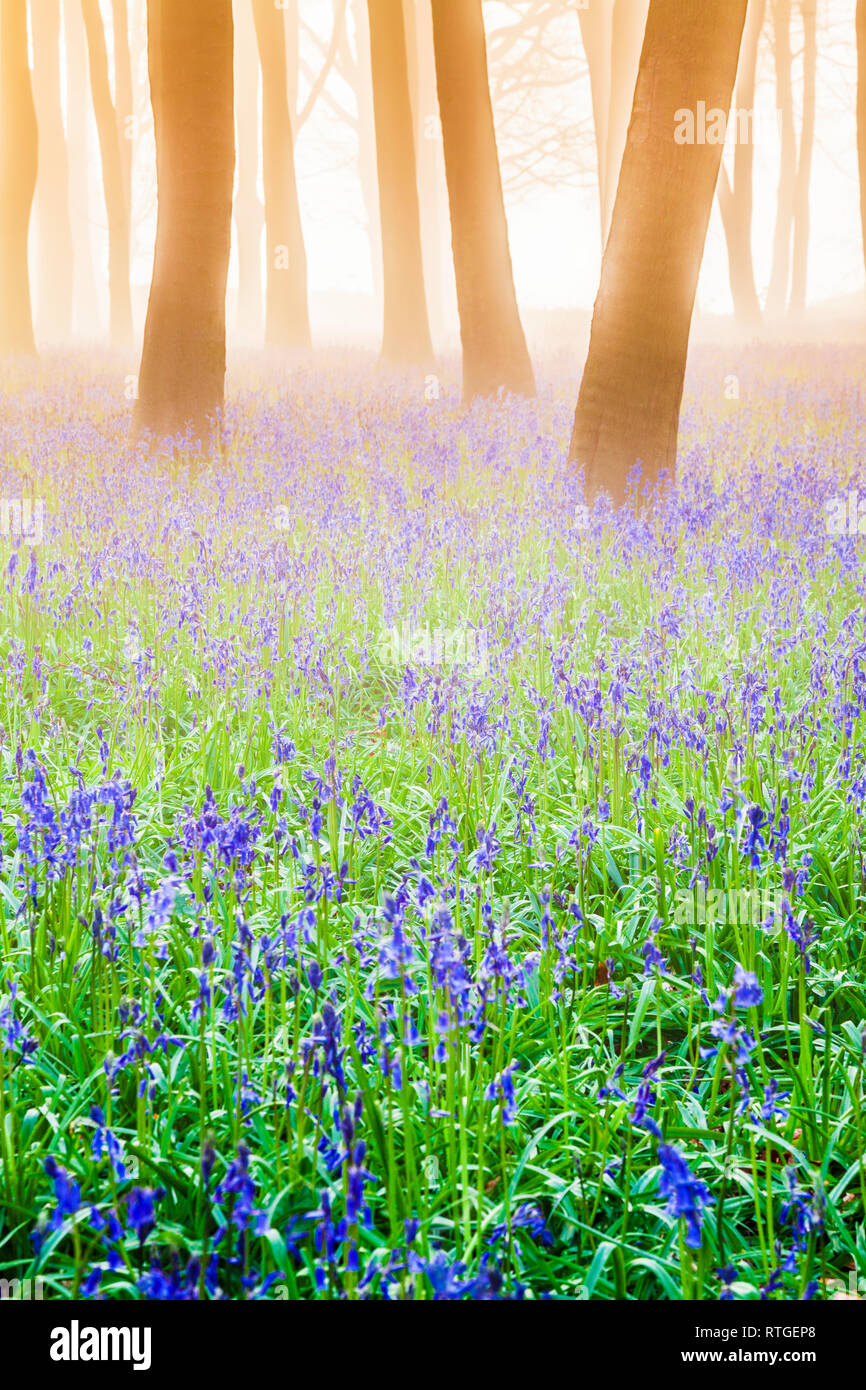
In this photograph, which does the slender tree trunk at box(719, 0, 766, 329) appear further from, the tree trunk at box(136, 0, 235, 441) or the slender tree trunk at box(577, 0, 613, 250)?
the tree trunk at box(136, 0, 235, 441)

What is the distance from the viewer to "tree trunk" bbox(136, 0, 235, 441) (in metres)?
8.81

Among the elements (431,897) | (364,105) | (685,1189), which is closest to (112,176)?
(364,105)

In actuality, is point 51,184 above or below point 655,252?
above

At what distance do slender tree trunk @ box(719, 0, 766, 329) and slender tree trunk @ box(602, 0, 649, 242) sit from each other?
11.4ft

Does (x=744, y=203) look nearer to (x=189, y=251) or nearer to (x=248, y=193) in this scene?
(x=248, y=193)

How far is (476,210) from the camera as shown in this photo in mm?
11828

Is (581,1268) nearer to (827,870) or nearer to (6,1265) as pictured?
(6,1265)

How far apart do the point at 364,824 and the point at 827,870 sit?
4.42 feet

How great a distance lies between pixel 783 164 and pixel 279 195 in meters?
14.7

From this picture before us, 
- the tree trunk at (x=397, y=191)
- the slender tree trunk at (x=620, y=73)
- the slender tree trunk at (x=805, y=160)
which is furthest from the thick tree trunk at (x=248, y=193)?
the slender tree trunk at (x=805, y=160)

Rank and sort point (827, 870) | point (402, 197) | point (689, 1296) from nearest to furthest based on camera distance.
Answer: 1. point (689, 1296)
2. point (827, 870)
3. point (402, 197)

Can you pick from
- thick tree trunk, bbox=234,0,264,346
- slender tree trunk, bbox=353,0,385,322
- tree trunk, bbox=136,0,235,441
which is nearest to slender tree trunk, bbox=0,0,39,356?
tree trunk, bbox=136,0,235,441

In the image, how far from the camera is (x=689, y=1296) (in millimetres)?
1512
